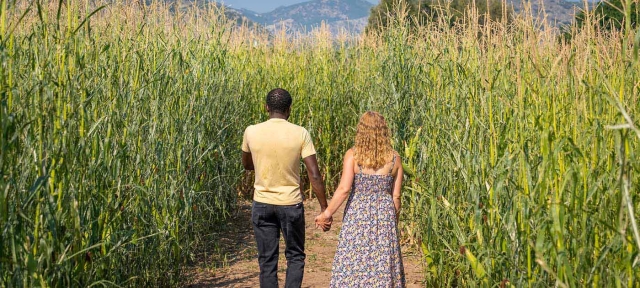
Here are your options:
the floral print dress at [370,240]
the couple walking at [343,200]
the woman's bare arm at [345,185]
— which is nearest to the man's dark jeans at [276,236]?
the couple walking at [343,200]

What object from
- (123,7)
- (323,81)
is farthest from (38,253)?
(323,81)

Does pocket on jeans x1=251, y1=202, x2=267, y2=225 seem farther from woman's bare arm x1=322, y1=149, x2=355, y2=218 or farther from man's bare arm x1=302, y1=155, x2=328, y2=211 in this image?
woman's bare arm x1=322, y1=149, x2=355, y2=218

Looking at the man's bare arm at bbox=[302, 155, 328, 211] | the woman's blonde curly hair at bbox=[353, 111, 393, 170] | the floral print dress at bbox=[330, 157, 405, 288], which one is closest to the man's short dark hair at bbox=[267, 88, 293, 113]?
the man's bare arm at bbox=[302, 155, 328, 211]

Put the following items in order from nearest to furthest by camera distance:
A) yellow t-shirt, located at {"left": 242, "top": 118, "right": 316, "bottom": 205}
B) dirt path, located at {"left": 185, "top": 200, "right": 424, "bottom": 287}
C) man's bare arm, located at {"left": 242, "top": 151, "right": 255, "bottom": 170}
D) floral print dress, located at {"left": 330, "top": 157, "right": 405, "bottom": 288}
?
floral print dress, located at {"left": 330, "top": 157, "right": 405, "bottom": 288} < yellow t-shirt, located at {"left": 242, "top": 118, "right": 316, "bottom": 205} < man's bare arm, located at {"left": 242, "top": 151, "right": 255, "bottom": 170} < dirt path, located at {"left": 185, "top": 200, "right": 424, "bottom": 287}

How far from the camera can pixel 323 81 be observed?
10789 millimetres

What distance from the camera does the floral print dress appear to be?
4.63 meters

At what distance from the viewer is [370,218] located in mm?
4684

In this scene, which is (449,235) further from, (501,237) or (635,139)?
(635,139)

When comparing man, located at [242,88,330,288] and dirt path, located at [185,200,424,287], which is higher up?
man, located at [242,88,330,288]

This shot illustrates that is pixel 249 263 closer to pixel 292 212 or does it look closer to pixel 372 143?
pixel 292 212

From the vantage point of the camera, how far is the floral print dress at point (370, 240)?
4.63 metres

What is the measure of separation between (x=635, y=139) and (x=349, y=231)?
70.4 inches

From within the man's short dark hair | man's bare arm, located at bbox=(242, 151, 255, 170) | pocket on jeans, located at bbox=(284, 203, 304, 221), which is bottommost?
pocket on jeans, located at bbox=(284, 203, 304, 221)

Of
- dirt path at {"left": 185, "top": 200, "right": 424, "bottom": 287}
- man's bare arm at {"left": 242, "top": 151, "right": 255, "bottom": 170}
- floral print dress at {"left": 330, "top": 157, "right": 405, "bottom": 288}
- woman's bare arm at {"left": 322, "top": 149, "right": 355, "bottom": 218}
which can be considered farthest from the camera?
dirt path at {"left": 185, "top": 200, "right": 424, "bottom": 287}
